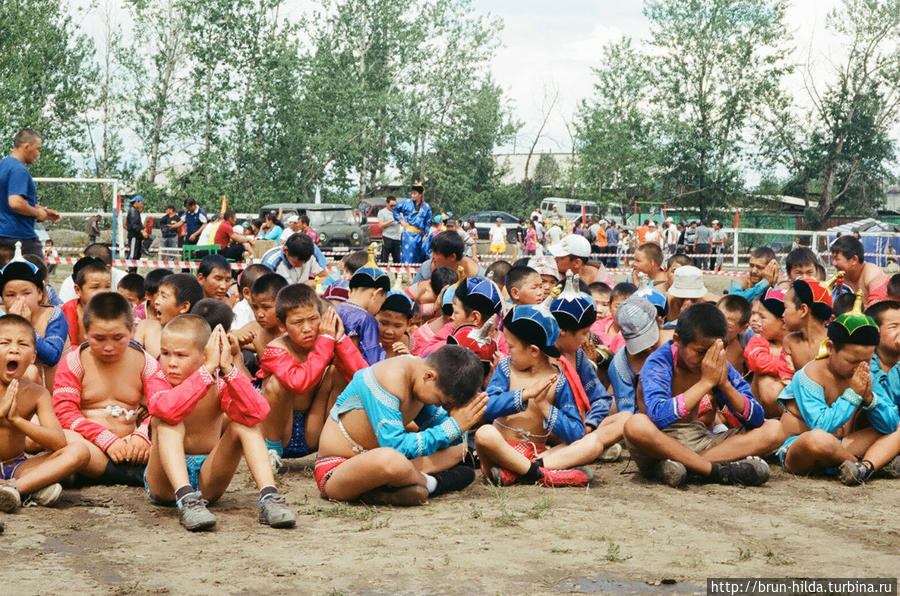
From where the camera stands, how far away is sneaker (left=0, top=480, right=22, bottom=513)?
509 cm

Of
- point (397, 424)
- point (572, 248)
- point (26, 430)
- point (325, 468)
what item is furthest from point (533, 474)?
point (572, 248)

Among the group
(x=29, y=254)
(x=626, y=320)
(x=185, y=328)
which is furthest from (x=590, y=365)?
(x=29, y=254)

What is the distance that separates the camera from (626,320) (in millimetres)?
6902

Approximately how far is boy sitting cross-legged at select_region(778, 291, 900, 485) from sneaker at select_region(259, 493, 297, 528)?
3205mm

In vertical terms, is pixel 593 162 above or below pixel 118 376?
above

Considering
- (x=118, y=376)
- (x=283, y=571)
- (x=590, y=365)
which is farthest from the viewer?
(x=590, y=365)

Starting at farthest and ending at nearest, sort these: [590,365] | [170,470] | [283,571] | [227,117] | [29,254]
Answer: [227,117]
[29,254]
[590,365]
[170,470]
[283,571]

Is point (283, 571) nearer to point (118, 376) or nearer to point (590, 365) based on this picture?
point (118, 376)

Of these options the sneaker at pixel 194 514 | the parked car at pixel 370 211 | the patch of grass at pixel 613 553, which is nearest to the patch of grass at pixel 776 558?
the patch of grass at pixel 613 553

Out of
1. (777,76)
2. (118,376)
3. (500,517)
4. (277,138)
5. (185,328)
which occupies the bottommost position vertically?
(500,517)

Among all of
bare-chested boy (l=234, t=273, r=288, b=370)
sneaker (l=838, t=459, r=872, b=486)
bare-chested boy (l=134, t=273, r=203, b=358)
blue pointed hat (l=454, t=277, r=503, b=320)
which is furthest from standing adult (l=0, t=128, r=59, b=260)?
sneaker (l=838, t=459, r=872, b=486)

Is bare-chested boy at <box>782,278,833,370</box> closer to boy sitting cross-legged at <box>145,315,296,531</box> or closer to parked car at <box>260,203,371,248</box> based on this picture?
boy sitting cross-legged at <box>145,315,296,531</box>

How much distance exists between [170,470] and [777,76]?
4684cm

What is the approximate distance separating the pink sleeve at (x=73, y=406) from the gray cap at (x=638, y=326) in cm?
334
